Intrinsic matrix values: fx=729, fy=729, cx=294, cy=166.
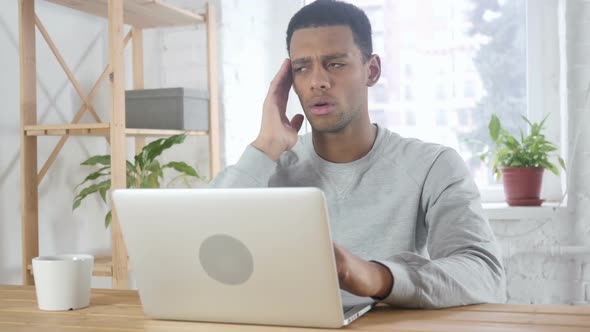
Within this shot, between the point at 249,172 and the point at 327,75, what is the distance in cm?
28

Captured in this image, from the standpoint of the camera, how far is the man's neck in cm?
167

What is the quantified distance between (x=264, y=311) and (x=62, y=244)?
164cm

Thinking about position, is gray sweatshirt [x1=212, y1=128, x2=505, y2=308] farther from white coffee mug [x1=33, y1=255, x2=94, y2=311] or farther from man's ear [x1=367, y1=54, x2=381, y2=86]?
white coffee mug [x1=33, y1=255, x2=94, y2=311]

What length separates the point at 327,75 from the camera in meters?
1.61

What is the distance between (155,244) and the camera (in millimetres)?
1053

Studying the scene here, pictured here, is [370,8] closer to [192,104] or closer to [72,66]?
[192,104]

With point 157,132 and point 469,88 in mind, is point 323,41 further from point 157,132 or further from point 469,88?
point 469,88

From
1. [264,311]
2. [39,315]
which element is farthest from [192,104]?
[264,311]

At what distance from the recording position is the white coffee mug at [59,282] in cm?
122

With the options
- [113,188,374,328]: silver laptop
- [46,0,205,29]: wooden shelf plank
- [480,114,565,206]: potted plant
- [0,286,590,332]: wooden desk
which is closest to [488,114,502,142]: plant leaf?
[480,114,565,206]: potted plant

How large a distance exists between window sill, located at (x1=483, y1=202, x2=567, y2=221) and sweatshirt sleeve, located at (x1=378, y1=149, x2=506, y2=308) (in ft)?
3.49

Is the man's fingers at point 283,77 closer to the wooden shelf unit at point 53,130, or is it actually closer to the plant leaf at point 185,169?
the wooden shelf unit at point 53,130

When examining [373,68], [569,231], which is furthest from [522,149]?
[373,68]

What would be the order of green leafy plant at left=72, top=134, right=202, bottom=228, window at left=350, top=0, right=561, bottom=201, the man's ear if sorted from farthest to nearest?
window at left=350, top=0, right=561, bottom=201 < green leafy plant at left=72, top=134, right=202, bottom=228 < the man's ear
